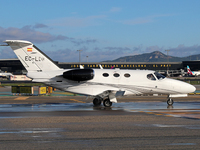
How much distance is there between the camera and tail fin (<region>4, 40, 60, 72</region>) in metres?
21.2

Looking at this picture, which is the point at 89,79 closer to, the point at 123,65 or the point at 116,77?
the point at 116,77

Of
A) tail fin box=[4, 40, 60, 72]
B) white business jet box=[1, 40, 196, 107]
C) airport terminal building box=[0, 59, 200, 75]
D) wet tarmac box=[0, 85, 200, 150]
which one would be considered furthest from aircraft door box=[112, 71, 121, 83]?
airport terminal building box=[0, 59, 200, 75]

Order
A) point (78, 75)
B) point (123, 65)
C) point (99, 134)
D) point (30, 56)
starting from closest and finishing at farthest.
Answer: point (99, 134), point (78, 75), point (30, 56), point (123, 65)

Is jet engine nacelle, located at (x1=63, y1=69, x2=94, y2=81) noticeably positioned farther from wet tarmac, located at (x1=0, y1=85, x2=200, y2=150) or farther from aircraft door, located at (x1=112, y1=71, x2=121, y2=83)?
wet tarmac, located at (x1=0, y1=85, x2=200, y2=150)

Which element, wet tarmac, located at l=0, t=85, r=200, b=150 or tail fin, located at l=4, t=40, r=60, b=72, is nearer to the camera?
wet tarmac, located at l=0, t=85, r=200, b=150

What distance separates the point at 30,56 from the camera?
21.3m

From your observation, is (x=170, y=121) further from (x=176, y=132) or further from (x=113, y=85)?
(x=113, y=85)

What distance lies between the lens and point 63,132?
10859 millimetres

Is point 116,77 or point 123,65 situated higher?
point 123,65

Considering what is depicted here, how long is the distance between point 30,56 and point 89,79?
4878 millimetres

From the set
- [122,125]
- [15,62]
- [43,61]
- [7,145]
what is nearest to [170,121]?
[122,125]

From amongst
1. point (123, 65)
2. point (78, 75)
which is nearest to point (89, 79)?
point (78, 75)

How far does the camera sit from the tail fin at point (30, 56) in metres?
21.2

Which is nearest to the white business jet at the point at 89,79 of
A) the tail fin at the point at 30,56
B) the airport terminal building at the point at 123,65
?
the tail fin at the point at 30,56
